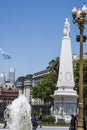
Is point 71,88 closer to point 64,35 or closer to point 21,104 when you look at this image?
point 64,35

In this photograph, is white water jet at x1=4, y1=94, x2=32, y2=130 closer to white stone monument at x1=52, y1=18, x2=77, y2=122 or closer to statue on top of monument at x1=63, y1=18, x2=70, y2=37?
white stone monument at x1=52, y1=18, x2=77, y2=122

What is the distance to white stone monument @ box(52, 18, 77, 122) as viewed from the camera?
164ft

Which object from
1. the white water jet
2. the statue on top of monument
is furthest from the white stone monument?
the white water jet

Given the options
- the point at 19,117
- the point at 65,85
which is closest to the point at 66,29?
the point at 65,85

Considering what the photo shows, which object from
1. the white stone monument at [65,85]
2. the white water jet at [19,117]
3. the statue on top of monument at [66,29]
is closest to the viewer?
the white water jet at [19,117]

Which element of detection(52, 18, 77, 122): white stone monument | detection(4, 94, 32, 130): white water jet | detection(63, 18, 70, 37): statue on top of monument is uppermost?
detection(63, 18, 70, 37): statue on top of monument

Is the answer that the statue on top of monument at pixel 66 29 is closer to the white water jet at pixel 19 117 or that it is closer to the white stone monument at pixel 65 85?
the white stone monument at pixel 65 85

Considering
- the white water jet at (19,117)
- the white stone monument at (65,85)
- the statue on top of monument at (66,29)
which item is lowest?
the white water jet at (19,117)

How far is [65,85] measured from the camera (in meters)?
50.3

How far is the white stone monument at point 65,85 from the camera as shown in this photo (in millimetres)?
50125

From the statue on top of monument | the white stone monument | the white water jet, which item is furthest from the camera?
the statue on top of monument

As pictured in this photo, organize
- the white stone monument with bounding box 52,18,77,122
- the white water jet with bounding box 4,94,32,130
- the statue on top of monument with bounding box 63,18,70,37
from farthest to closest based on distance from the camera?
the statue on top of monument with bounding box 63,18,70,37
the white stone monument with bounding box 52,18,77,122
the white water jet with bounding box 4,94,32,130

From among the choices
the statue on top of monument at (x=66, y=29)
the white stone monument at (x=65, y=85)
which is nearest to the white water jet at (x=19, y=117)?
the white stone monument at (x=65, y=85)

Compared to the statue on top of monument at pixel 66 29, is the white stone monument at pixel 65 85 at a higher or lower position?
lower
